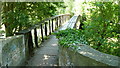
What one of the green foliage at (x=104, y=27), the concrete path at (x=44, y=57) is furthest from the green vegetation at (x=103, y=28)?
the concrete path at (x=44, y=57)

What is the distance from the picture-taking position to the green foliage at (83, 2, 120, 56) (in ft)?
11.1

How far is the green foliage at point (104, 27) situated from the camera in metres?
3.39

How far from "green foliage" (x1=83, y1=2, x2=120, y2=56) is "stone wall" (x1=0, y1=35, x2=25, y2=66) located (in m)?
1.72

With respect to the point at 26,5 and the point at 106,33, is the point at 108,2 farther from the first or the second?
the point at 26,5

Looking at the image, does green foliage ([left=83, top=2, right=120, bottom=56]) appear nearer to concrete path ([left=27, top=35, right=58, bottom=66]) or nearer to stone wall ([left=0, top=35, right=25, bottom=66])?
concrete path ([left=27, top=35, right=58, bottom=66])

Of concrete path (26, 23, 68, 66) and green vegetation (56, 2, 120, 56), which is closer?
green vegetation (56, 2, 120, 56)

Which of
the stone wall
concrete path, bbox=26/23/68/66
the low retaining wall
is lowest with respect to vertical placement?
concrete path, bbox=26/23/68/66

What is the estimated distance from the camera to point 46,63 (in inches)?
164

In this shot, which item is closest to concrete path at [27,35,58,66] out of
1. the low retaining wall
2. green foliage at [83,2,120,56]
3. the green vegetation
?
the green vegetation

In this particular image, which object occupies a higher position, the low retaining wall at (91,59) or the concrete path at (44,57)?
the low retaining wall at (91,59)

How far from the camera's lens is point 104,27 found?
3541 millimetres

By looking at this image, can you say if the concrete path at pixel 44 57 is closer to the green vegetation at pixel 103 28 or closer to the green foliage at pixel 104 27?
the green vegetation at pixel 103 28

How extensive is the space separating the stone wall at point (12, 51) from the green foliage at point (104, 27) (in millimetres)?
1724

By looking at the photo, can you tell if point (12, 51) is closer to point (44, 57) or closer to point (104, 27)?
point (44, 57)
